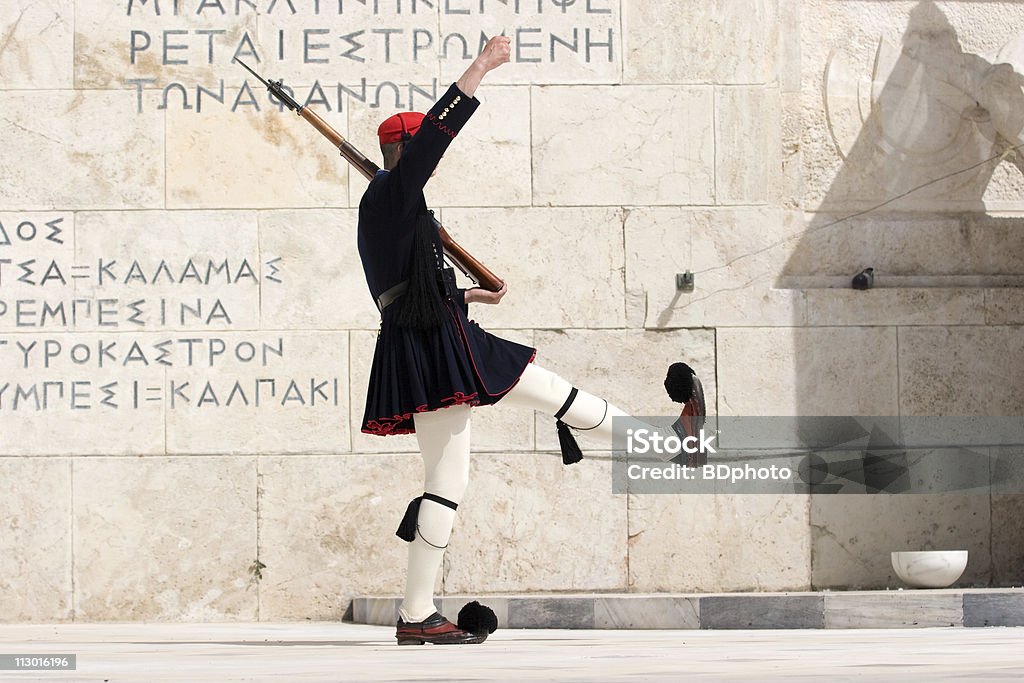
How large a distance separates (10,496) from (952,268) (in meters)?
5.04

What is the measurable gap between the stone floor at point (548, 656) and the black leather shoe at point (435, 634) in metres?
0.08

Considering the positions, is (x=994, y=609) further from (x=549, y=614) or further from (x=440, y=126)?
(x=440, y=126)

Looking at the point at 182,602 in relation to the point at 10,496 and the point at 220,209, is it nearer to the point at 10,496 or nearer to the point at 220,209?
the point at 10,496

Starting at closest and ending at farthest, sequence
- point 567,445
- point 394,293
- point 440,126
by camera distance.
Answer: point 440,126 < point 394,293 < point 567,445

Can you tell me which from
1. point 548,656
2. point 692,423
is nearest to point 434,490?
point 548,656

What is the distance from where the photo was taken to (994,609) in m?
6.66

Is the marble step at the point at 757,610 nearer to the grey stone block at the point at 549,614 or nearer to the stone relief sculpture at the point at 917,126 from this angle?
the grey stone block at the point at 549,614

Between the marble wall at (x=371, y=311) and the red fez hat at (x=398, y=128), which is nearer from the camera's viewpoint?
the red fez hat at (x=398, y=128)

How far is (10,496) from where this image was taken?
7.72m

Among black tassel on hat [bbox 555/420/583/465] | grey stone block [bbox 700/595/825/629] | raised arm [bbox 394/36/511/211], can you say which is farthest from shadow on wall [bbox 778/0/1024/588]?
raised arm [bbox 394/36/511/211]

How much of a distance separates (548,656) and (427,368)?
3.66 feet

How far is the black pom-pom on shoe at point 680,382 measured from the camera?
5719 mm

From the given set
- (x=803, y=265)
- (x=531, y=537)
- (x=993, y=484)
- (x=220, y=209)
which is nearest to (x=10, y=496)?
(x=220, y=209)

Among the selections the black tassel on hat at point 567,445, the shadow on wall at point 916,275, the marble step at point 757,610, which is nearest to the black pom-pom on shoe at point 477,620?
the black tassel on hat at point 567,445
